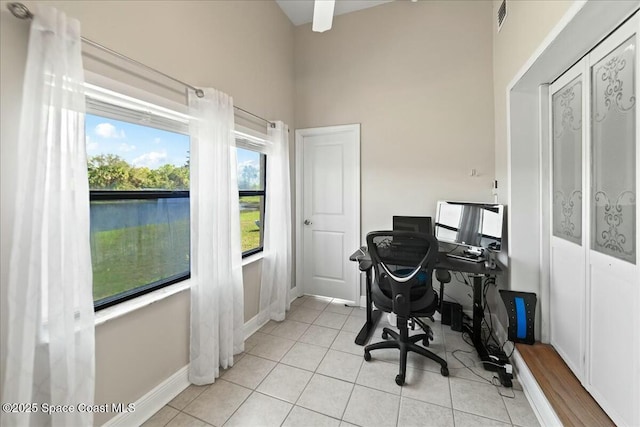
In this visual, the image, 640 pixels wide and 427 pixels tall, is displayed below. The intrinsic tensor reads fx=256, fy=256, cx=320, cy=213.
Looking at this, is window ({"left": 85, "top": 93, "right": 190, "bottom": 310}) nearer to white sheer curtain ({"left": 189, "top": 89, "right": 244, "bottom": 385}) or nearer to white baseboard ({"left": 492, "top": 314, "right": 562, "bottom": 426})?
white sheer curtain ({"left": 189, "top": 89, "right": 244, "bottom": 385})

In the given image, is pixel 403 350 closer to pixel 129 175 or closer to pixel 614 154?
pixel 614 154

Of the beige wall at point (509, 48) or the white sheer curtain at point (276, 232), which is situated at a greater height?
the beige wall at point (509, 48)

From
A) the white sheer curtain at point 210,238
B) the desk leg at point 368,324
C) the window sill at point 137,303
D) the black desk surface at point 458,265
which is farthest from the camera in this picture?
the desk leg at point 368,324

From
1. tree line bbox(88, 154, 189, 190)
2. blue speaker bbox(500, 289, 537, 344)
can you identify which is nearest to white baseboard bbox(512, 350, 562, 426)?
blue speaker bbox(500, 289, 537, 344)

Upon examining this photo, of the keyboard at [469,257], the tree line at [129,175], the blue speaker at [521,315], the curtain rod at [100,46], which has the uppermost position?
the curtain rod at [100,46]

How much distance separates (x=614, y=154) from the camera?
134 cm

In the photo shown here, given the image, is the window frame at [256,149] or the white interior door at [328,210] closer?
the window frame at [256,149]

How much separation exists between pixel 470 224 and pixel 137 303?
8.97 ft

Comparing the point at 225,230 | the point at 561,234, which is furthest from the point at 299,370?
the point at 561,234

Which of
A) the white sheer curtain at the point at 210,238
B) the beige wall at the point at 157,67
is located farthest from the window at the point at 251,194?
the white sheer curtain at the point at 210,238

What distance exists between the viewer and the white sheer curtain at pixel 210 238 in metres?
1.82

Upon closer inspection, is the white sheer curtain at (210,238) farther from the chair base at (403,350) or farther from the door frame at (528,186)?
the door frame at (528,186)

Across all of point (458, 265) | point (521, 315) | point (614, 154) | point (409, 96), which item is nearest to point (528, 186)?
point (614, 154)

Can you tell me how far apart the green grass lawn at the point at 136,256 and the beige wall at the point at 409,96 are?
201 cm
